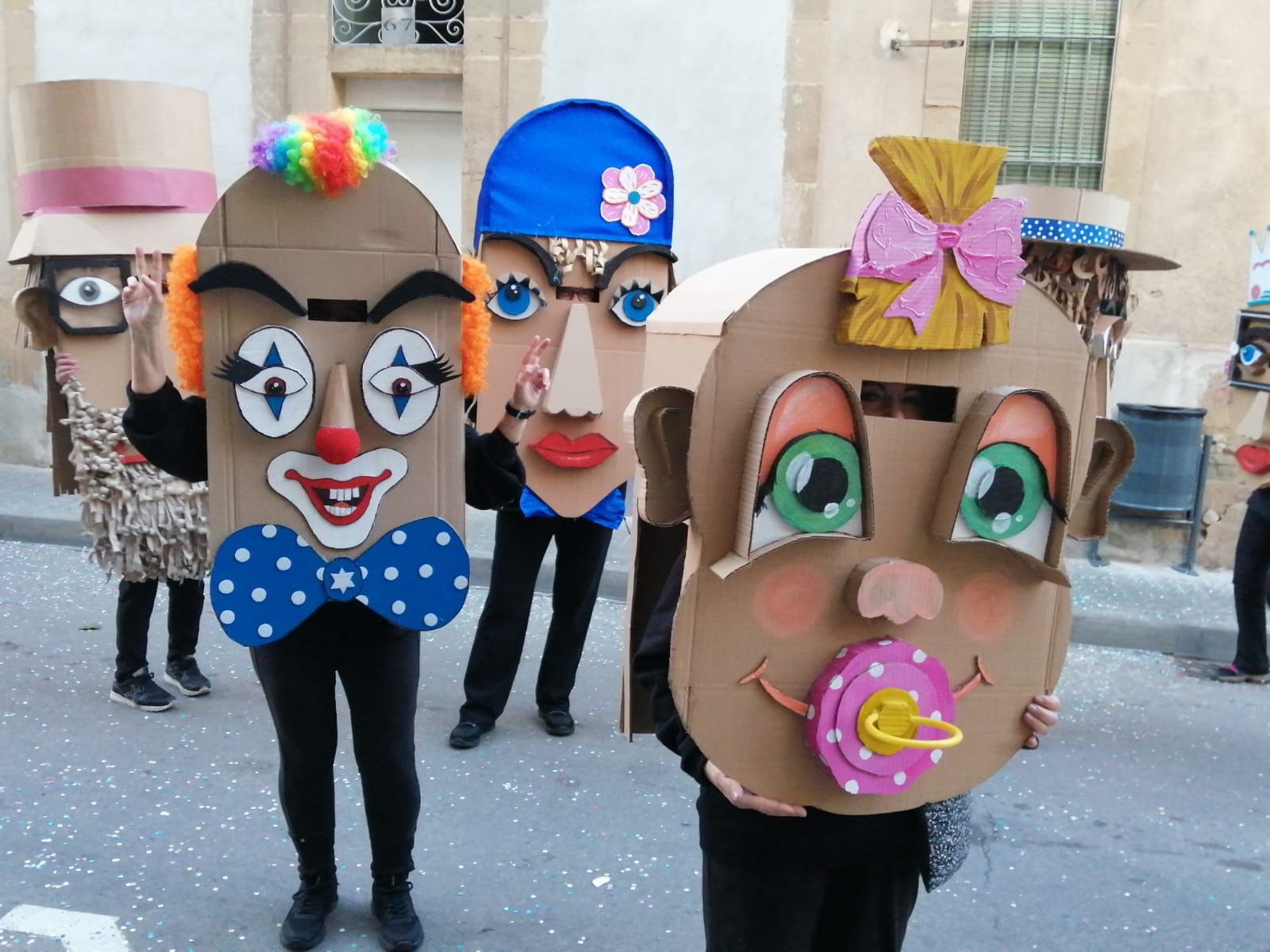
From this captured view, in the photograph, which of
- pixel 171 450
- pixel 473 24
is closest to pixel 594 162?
pixel 171 450

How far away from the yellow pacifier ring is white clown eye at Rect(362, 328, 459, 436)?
1042 millimetres

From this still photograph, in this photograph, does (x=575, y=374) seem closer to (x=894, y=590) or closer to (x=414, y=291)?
(x=414, y=291)

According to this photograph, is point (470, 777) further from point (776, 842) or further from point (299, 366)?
point (776, 842)

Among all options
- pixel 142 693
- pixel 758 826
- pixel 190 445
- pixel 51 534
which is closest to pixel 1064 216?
pixel 758 826

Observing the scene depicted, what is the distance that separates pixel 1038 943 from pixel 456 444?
1851 millimetres

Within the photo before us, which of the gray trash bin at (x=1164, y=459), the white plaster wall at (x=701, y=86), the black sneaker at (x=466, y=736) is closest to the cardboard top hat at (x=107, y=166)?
the black sneaker at (x=466, y=736)

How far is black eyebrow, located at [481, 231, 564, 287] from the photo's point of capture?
323cm

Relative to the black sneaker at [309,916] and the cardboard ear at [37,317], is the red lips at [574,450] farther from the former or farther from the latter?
the cardboard ear at [37,317]

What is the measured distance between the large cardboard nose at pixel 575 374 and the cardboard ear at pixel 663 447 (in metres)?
1.81

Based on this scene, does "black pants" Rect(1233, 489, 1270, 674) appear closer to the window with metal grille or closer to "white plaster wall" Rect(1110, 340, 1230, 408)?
"white plaster wall" Rect(1110, 340, 1230, 408)

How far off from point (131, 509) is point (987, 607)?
2.85 m

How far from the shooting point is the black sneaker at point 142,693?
3762mm

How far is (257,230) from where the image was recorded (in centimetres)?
202

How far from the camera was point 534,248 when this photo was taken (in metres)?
3.24
